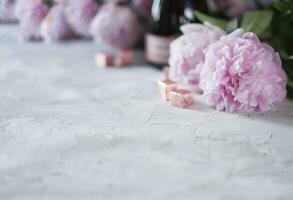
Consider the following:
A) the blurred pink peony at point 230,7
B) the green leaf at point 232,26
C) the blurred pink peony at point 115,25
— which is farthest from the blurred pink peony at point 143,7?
the green leaf at point 232,26

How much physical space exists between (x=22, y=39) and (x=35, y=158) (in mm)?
591

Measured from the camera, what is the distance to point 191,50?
647mm

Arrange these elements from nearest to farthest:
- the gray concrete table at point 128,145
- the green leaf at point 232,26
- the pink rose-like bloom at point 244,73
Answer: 1. the gray concrete table at point 128,145
2. the pink rose-like bloom at point 244,73
3. the green leaf at point 232,26

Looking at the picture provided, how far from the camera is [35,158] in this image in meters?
0.48

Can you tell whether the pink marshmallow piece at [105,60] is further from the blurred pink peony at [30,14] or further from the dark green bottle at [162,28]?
the blurred pink peony at [30,14]

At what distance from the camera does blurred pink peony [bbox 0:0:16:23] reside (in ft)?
3.20

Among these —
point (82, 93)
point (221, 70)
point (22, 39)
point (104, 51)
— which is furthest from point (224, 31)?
point (22, 39)

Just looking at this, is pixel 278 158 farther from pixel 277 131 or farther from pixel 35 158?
pixel 35 158

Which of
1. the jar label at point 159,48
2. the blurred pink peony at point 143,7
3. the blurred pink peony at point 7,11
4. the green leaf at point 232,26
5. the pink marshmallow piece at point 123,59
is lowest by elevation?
the pink marshmallow piece at point 123,59

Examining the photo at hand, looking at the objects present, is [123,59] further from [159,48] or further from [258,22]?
[258,22]

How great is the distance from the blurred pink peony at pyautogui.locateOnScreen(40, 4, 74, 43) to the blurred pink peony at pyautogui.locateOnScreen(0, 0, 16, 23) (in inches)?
3.1

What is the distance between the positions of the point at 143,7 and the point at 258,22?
33 cm

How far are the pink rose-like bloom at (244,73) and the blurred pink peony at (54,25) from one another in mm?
483

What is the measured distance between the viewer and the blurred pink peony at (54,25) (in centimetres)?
97
